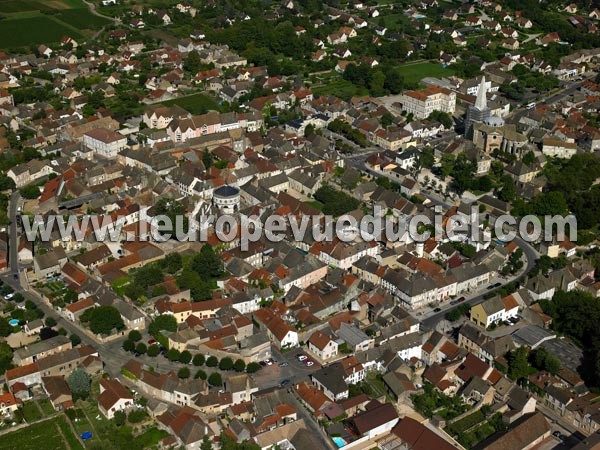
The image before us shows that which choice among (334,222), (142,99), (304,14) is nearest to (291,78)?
(142,99)

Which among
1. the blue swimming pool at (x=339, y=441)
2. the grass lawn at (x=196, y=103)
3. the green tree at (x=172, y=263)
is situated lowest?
the blue swimming pool at (x=339, y=441)

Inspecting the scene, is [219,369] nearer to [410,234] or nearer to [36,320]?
[36,320]

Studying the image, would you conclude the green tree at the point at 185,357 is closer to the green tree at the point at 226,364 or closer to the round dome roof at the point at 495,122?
the green tree at the point at 226,364

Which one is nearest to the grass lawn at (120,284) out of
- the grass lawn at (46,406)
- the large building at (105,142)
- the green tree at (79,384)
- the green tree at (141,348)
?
the green tree at (141,348)

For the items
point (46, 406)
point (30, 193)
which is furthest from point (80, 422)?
point (30, 193)

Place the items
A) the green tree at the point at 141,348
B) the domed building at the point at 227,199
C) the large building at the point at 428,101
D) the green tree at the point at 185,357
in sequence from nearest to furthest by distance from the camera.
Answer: the green tree at the point at 185,357 → the green tree at the point at 141,348 → the domed building at the point at 227,199 → the large building at the point at 428,101

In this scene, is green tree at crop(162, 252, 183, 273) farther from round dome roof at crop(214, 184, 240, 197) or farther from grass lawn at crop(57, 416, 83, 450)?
grass lawn at crop(57, 416, 83, 450)

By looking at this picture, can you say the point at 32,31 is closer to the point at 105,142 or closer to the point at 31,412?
the point at 105,142
